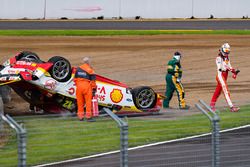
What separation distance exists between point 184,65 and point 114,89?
35.3 feet

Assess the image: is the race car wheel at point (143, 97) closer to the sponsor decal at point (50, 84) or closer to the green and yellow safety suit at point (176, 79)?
the green and yellow safety suit at point (176, 79)

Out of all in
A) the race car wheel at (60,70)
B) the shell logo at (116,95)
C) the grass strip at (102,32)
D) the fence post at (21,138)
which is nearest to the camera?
the fence post at (21,138)

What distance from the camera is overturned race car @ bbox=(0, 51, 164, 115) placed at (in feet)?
55.3

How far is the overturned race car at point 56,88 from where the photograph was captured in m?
16.9

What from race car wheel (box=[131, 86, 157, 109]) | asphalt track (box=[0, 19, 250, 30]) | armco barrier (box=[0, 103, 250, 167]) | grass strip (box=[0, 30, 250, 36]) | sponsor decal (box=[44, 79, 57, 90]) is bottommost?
armco barrier (box=[0, 103, 250, 167])

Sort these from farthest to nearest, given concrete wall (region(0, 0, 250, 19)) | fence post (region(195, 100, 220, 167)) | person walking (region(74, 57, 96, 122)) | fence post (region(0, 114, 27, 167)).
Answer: concrete wall (region(0, 0, 250, 19)), person walking (region(74, 57, 96, 122)), fence post (region(195, 100, 220, 167)), fence post (region(0, 114, 27, 167))

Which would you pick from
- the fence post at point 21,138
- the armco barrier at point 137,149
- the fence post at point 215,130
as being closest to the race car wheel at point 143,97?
the armco barrier at point 137,149

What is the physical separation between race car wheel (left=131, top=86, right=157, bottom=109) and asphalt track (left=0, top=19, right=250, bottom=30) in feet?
67.6

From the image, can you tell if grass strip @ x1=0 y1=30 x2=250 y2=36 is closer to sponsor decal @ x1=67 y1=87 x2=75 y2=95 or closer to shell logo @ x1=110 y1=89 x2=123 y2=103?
shell logo @ x1=110 y1=89 x2=123 y2=103

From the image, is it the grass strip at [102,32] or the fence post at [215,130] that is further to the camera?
the grass strip at [102,32]

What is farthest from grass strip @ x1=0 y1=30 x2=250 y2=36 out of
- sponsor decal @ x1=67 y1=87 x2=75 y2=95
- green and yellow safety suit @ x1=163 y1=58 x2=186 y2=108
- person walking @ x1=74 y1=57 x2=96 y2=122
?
person walking @ x1=74 y1=57 x2=96 y2=122

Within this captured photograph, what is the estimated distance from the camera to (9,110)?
19.4 metres

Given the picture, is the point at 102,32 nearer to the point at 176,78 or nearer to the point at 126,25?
the point at 126,25

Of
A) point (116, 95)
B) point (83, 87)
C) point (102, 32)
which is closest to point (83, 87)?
point (83, 87)
